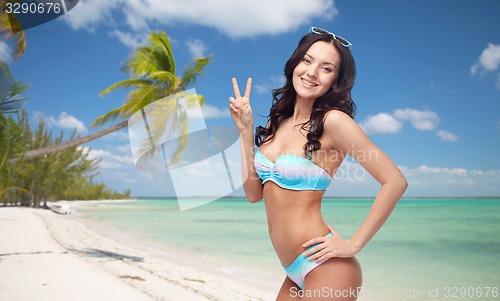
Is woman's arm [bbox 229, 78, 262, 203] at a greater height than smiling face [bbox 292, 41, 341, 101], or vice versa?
smiling face [bbox 292, 41, 341, 101]

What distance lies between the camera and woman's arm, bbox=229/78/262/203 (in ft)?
6.20

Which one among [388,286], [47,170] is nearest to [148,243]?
[388,286]

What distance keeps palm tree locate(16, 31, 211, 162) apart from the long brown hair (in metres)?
9.49

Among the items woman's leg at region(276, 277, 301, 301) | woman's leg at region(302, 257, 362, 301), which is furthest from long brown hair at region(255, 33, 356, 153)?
woman's leg at region(276, 277, 301, 301)

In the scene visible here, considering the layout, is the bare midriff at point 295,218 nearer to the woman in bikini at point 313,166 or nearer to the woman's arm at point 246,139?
the woman in bikini at point 313,166

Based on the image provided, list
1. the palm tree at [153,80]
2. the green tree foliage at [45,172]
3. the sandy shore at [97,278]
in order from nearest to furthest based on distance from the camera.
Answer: the sandy shore at [97,278] → the palm tree at [153,80] → the green tree foliage at [45,172]

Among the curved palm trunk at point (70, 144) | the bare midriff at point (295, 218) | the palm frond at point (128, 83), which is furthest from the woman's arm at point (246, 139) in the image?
the palm frond at point (128, 83)

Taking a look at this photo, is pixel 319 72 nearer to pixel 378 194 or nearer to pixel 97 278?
pixel 378 194

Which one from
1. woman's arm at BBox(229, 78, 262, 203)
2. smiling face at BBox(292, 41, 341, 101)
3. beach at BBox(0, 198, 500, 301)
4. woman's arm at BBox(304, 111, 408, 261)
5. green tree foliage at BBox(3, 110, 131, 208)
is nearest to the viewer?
woman's arm at BBox(304, 111, 408, 261)

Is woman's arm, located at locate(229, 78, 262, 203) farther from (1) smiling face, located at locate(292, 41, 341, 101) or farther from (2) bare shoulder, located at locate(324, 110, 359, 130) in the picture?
(2) bare shoulder, located at locate(324, 110, 359, 130)

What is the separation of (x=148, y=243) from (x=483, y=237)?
1716 cm

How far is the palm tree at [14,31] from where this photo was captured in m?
8.58

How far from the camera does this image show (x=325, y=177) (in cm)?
165

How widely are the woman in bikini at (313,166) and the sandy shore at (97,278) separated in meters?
5.08
